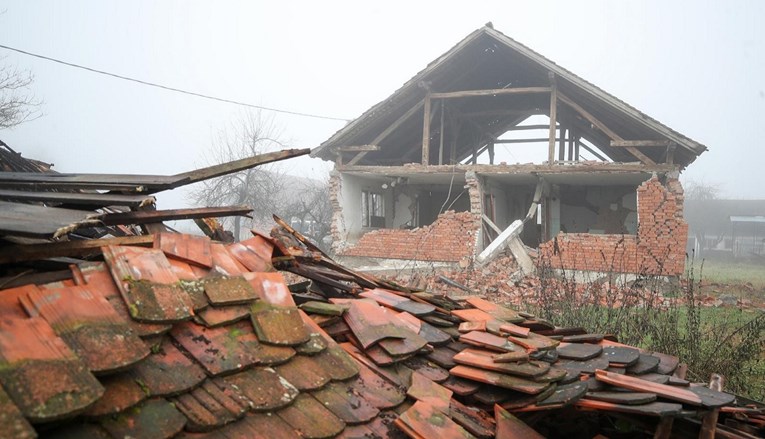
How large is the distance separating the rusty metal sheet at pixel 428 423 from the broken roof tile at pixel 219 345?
0.73 m

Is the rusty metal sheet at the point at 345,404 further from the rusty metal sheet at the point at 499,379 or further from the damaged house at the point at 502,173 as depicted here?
the damaged house at the point at 502,173

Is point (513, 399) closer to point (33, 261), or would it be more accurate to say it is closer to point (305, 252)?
point (305, 252)

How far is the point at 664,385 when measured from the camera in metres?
2.68

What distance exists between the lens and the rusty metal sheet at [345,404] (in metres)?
2.12

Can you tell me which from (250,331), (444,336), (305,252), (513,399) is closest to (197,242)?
(250,331)

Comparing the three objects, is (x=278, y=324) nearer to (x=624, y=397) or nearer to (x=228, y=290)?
(x=228, y=290)

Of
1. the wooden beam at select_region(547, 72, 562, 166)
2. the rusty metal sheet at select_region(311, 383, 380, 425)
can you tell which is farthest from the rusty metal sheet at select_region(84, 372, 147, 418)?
the wooden beam at select_region(547, 72, 562, 166)

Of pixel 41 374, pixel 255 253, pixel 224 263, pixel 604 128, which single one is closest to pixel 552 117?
pixel 604 128

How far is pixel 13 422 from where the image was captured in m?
1.30

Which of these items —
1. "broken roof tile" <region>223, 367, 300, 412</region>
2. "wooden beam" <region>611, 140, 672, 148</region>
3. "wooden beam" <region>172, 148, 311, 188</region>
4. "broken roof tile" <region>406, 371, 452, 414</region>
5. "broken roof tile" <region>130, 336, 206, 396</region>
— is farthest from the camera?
"wooden beam" <region>611, 140, 672, 148</region>

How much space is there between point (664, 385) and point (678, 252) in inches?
412

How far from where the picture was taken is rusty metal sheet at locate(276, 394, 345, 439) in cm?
194

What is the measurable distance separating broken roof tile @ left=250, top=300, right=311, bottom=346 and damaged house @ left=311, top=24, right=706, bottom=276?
8.83 m

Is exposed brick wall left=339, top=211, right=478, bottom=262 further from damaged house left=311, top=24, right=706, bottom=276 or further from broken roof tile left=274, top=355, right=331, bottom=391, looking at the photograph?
broken roof tile left=274, top=355, right=331, bottom=391
